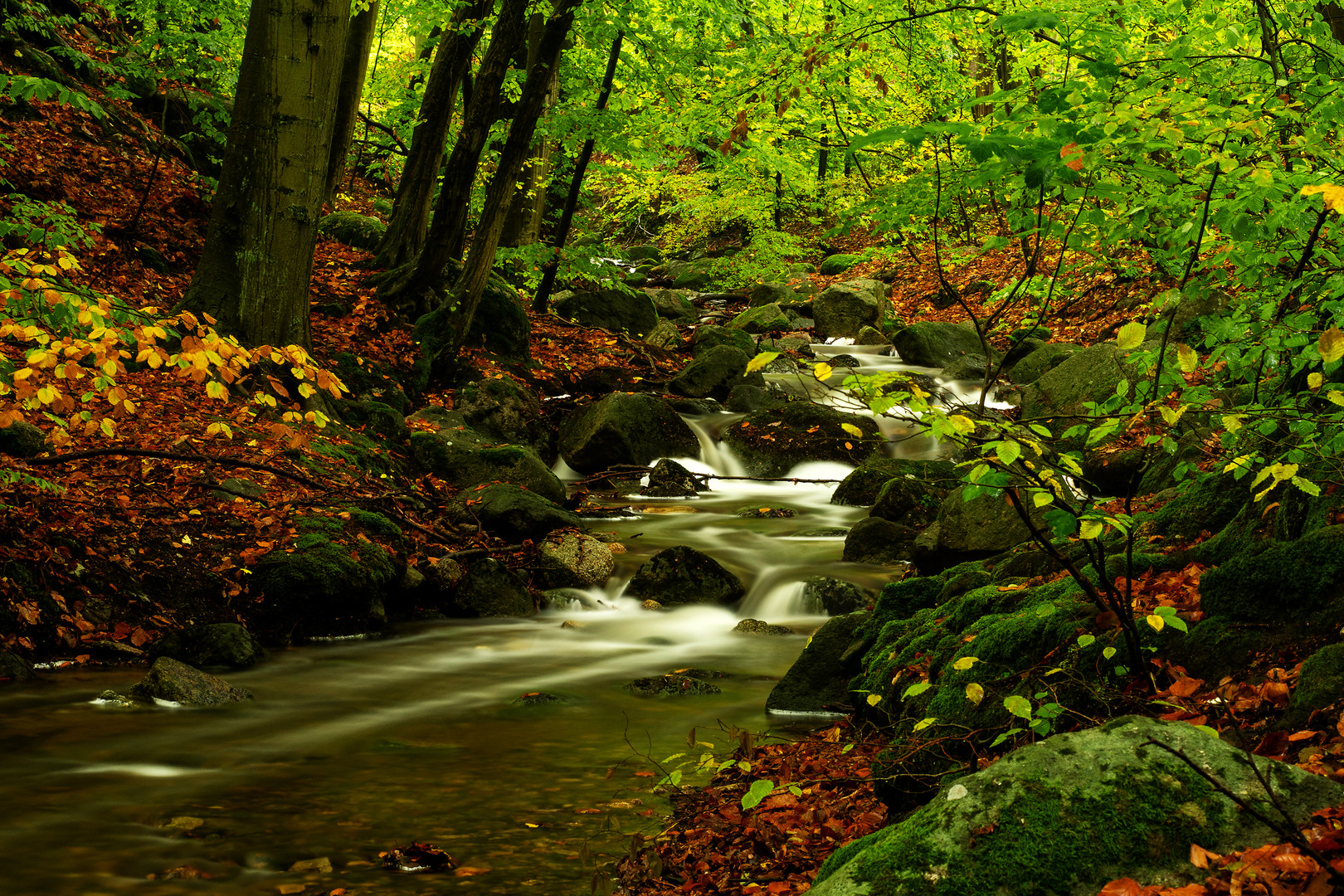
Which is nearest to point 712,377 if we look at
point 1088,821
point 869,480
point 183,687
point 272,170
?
point 869,480

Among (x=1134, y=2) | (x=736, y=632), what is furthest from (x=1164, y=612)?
(x=736, y=632)

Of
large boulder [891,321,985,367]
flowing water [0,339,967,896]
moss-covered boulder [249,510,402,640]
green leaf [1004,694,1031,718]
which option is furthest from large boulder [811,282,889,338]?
green leaf [1004,694,1031,718]

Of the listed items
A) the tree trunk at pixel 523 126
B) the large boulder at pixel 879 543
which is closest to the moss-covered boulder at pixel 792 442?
the large boulder at pixel 879 543

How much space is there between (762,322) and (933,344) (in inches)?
177

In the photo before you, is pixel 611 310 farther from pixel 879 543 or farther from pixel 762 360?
pixel 762 360

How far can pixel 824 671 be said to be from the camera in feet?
19.5

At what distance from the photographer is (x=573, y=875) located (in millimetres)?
3766

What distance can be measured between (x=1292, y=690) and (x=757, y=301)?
22714mm

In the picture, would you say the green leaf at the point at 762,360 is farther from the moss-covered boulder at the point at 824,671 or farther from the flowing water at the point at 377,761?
the moss-covered boulder at the point at 824,671

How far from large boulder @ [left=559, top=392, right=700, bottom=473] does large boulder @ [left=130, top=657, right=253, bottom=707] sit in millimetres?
7711

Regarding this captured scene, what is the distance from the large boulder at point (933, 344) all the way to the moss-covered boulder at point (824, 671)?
42.8ft

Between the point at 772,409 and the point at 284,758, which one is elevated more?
the point at 772,409

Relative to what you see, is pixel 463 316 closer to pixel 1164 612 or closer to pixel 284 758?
pixel 284 758

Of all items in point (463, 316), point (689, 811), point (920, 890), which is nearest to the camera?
point (920, 890)
